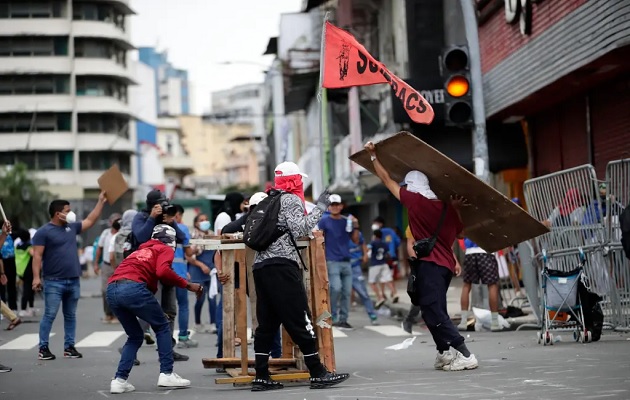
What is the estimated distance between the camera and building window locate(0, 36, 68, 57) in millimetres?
83750

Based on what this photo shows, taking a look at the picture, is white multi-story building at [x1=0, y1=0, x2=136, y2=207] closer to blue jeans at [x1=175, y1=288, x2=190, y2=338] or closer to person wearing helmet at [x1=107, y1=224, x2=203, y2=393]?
blue jeans at [x1=175, y1=288, x2=190, y2=338]

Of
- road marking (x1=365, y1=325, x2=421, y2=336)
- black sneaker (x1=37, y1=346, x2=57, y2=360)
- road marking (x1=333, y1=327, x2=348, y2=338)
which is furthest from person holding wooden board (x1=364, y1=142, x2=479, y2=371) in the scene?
road marking (x1=333, y1=327, x2=348, y2=338)

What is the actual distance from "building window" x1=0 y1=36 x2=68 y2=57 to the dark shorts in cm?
7158

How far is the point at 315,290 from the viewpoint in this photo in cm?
1062

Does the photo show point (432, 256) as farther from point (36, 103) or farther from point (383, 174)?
point (36, 103)

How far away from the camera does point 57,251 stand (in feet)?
46.5

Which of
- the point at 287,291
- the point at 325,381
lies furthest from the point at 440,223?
the point at 325,381

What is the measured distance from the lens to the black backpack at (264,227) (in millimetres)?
9906

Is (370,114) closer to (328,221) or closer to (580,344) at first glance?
(328,221)

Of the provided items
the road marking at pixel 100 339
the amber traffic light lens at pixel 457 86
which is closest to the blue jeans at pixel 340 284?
the road marking at pixel 100 339

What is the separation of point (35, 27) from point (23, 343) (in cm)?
6992

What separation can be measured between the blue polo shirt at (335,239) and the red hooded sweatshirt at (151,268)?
8.40 m

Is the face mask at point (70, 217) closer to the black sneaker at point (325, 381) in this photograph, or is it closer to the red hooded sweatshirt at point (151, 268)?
the red hooded sweatshirt at point (151, 268)

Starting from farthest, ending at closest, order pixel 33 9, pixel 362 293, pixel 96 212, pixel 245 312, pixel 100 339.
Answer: pixel 33 9
pixel 362 293
pixel 100 339
pixel 96 212
pixel 245 312
